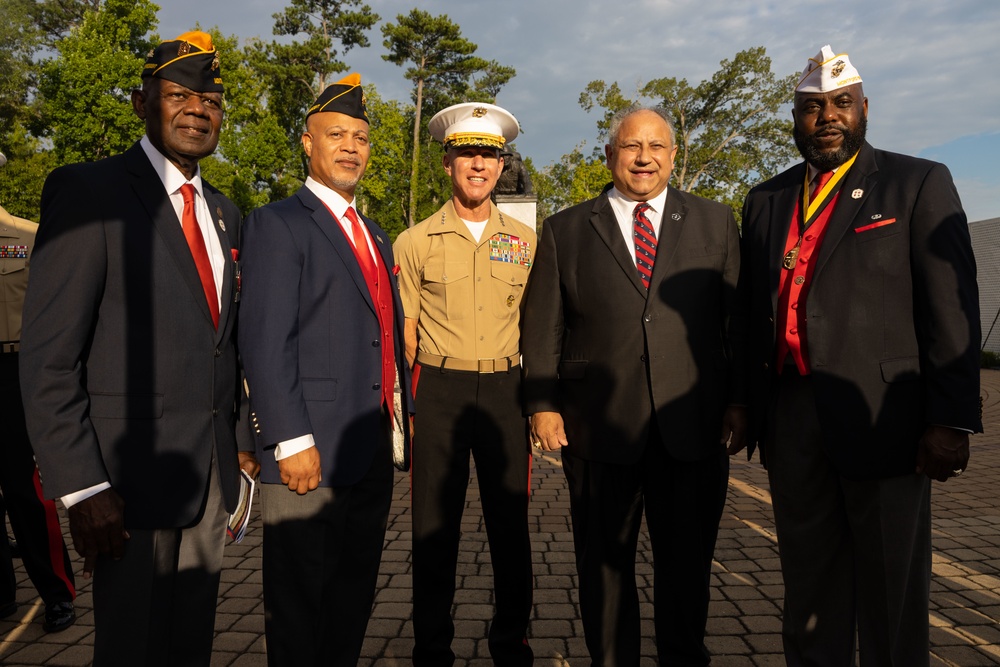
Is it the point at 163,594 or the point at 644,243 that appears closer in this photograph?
the point at 163,594

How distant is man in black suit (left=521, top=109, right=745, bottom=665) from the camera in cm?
282

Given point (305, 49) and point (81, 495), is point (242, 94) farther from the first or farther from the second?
point (81, 495)

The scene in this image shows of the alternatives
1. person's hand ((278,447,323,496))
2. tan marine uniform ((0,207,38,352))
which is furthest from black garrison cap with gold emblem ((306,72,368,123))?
tan marine uniform ((0,207,38,352))

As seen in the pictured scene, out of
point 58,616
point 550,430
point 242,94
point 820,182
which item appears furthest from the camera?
point 242,94

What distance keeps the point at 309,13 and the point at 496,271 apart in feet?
126

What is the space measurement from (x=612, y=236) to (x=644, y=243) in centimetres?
14

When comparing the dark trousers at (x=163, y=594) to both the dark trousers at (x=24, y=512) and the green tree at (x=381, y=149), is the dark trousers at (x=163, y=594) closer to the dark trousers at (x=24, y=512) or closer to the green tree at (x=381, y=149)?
the dark trousers at (x=24, y=512)

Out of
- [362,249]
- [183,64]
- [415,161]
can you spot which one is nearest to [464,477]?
[362,249]

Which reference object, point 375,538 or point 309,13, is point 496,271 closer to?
point 375,538

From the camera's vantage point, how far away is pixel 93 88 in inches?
894

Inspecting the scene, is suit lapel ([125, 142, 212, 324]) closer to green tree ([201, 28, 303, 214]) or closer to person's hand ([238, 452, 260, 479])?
person's hand ([238, 452, 260, 479])

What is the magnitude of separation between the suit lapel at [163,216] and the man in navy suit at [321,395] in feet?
0.79

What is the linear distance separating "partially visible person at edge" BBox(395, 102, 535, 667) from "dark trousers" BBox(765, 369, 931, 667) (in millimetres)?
1168

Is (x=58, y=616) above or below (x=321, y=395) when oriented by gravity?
below
